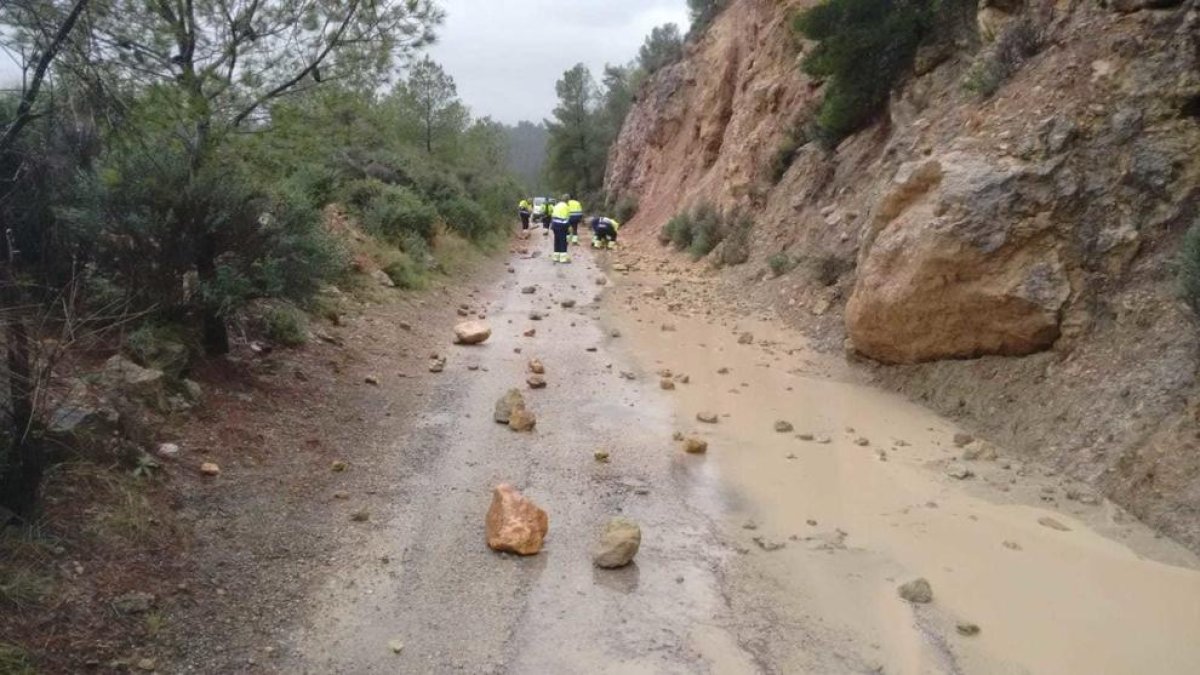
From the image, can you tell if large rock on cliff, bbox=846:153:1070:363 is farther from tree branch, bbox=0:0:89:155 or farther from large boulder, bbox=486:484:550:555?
tree branch, bbox=0:0:89:155

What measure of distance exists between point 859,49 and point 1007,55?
184 inches

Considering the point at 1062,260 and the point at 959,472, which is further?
the point at 1062,260

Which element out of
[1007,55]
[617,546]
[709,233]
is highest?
[1007,55]

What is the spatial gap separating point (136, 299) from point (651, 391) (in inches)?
180

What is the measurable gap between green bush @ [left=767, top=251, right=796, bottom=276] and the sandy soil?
18.6 ft

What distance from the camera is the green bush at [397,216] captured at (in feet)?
46.3

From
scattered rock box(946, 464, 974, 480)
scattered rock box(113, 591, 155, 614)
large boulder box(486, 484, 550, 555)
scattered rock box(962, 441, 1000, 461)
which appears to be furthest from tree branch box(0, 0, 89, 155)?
scattered rock box(962, 441, 1000, 461)

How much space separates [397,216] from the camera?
14.6m

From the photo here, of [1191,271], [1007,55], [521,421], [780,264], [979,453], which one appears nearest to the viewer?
[1191,271]

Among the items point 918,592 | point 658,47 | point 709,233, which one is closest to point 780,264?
point 709,233

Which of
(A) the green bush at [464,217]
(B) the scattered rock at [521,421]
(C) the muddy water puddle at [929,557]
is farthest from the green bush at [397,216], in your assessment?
(C) the muddy water puddle at [929,557]

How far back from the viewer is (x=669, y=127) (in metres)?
34.5

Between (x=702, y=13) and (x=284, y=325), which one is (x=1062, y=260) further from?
(x=702, y=13)

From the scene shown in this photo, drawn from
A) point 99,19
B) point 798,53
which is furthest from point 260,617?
point 798,53
